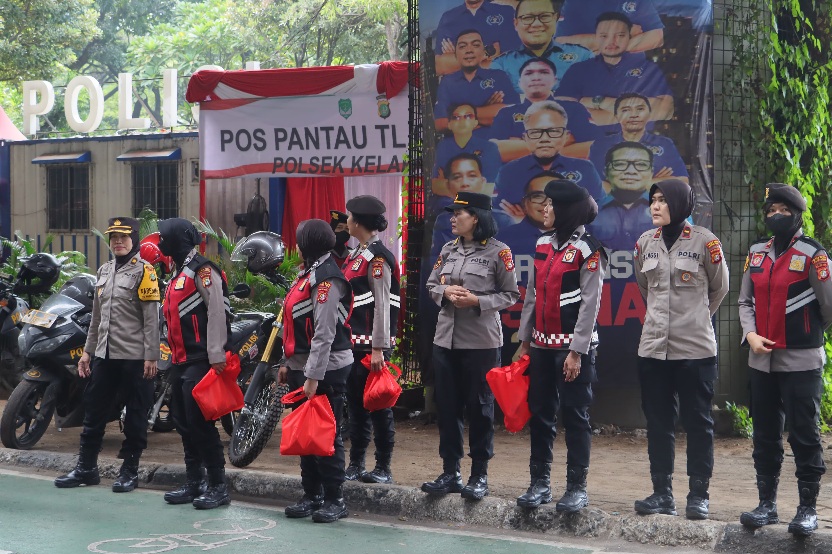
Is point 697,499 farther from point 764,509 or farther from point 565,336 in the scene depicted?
point 565,336

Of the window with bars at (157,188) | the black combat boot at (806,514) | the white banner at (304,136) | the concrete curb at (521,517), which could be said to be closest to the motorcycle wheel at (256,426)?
the concrete curb at (521,517)

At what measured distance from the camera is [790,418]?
6.03 metres

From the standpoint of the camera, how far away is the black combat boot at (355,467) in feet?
25.0

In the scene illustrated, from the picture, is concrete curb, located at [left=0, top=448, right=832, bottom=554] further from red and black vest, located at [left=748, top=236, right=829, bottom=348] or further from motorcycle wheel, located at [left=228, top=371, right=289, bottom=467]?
red and black vest, located at [left=748, top=236, right=829, bottom=348]

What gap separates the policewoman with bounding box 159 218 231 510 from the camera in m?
7.25

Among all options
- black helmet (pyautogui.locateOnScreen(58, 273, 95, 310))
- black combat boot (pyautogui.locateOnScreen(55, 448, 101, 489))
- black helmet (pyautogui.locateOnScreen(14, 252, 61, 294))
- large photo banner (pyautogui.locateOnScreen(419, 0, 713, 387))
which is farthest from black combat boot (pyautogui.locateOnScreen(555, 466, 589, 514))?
black helmet (pyautogui.locateOnScreen(14, 252, 61, 294))

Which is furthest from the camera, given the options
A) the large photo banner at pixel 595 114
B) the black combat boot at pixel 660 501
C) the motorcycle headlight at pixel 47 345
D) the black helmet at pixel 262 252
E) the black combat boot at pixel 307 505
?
the black helmet at pixel 262 252

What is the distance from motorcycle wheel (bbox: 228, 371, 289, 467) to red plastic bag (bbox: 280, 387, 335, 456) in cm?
158

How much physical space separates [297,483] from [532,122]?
137 inches

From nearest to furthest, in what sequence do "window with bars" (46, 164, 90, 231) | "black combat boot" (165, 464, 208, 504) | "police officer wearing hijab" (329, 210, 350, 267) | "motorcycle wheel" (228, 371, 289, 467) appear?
"black combat boot" (165, 464, 208, 504) < "police officer wearing hijab" (329, 210, 350, 267) < "motorcycle wheel" (228, 371, 289, 467) < "window with bars" (46, 164, 90, 231)

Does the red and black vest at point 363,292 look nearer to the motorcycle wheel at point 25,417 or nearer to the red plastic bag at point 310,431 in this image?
the red plastic bag at point 310,431

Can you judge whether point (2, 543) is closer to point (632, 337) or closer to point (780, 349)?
point (780, 349)

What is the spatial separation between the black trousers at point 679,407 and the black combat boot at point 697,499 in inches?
1.5

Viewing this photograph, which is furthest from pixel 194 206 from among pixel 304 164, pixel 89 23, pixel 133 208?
pixel 89 23
